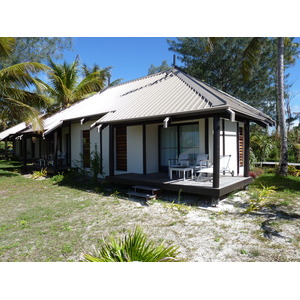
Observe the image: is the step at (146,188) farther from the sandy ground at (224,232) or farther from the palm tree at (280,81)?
the palm tree at (280,81)

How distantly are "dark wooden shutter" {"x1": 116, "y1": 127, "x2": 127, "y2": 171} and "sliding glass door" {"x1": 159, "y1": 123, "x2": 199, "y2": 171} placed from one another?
68.6 inches

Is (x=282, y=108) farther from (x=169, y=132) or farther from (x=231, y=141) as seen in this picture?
(x=169, y=132)

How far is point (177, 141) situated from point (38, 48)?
22.3 m

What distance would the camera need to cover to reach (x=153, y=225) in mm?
5531

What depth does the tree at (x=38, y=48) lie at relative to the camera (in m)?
23.6

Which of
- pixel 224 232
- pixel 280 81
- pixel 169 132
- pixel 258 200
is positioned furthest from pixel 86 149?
pixel 280 81

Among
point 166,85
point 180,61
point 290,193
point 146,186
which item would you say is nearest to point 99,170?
point 146,186

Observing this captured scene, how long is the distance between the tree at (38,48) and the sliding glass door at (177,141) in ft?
65.0

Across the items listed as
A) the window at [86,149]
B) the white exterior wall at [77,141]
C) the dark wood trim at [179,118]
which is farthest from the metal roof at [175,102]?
the window at [86,149]

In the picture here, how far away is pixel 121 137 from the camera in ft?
37.2
